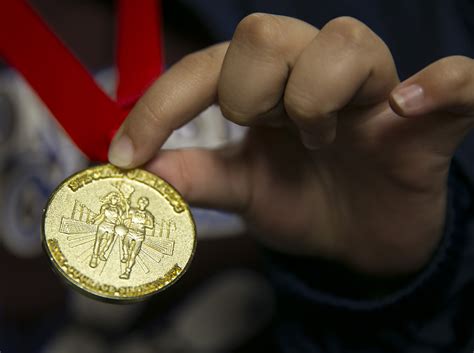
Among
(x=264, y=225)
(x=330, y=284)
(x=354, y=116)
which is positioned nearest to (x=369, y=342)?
(x=330, y=284)

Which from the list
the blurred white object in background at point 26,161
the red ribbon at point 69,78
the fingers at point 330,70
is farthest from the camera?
the blurred white object in background at point 26,161

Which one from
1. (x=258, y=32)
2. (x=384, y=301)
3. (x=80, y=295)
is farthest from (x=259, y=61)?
(x=80, y=295)

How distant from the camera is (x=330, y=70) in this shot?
445 millimetres

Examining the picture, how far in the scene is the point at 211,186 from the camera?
0.62 m

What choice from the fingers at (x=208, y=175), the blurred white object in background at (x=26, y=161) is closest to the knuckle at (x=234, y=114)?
the fingers at (x=208, y=175)

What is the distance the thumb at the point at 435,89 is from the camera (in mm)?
451

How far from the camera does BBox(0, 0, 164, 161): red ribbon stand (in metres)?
0.55

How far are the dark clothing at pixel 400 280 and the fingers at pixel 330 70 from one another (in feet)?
0.77

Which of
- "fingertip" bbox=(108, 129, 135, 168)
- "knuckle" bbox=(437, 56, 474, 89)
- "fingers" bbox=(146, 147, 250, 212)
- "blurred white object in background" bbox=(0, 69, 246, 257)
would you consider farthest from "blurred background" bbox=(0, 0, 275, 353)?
"knuckle" bbox=(437, 56, 474, 89)

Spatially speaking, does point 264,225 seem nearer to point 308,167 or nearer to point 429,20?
point 308,167

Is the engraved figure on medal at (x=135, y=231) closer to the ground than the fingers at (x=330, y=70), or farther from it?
closer to the ground

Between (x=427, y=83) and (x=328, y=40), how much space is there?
0.28 ft

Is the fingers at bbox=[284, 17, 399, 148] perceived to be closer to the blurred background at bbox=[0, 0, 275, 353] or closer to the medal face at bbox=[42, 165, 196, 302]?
the medal face at bbox=[42, 165, 196, 302]

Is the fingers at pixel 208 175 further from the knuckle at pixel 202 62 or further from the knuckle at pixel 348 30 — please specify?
the knuckle at pixel 348 30
